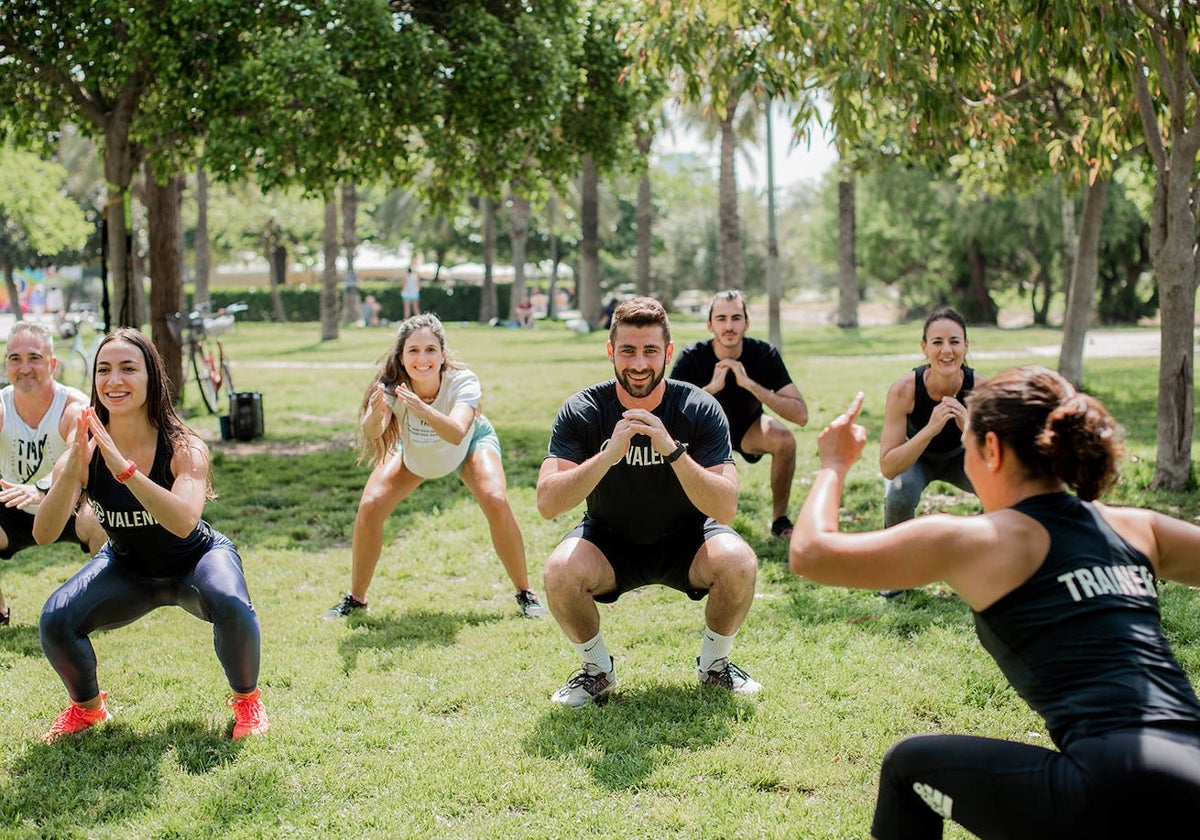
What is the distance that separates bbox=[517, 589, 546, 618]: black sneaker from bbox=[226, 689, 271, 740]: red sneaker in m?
1.84

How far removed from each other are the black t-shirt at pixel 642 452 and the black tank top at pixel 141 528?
5.08 feet

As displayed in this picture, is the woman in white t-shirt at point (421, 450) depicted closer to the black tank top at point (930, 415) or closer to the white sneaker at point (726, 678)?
the white sneaker at point (726, 678)

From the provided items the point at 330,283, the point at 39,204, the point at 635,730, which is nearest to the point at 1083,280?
the point at 635,730

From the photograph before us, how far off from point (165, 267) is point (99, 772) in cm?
1037

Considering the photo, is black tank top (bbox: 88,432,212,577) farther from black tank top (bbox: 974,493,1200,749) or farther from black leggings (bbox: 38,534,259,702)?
black tank top (bbox: 974,493,1200,749)

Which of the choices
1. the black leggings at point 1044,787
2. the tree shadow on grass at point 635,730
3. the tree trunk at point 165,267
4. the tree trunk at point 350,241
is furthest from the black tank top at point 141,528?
the tree trunk at point 350,241

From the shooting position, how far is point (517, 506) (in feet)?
29.4

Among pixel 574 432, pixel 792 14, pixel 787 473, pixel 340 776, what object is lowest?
pixel 340 776

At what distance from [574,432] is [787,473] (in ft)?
10.5

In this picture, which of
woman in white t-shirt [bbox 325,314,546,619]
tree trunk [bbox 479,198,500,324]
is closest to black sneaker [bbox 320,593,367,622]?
woman in white t-shirt [bbox 325,314,546,619]

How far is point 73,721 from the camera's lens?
462cm

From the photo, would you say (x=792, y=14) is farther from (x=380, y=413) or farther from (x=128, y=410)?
(x=128, y=410)

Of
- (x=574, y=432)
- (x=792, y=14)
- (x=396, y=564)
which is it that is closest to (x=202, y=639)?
(x=396, y=564)

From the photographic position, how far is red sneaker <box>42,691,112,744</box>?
180 inches
